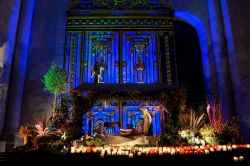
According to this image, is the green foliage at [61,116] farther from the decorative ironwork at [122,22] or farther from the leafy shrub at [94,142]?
the decorative ironwork at [122,22]

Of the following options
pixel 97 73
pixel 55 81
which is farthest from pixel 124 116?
pixel 55 81

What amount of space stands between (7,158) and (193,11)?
13.2 meters

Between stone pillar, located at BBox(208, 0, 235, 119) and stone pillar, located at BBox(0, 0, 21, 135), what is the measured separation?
36.5 feet

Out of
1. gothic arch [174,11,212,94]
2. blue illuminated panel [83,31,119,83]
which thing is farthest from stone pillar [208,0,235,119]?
blue illuminated panel [83,31,119,83]

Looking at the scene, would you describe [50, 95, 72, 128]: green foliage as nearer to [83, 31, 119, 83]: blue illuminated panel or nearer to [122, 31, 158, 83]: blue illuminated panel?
[83, 31, 119, 83]: blue illuminated panel

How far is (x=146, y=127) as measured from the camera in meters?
10.5

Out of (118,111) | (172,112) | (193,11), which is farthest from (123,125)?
(193,11)

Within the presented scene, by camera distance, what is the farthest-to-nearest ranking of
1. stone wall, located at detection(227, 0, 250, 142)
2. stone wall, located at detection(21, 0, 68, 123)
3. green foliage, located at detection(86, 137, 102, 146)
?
stone wall, located at detection(21, 0, 68, 123) → stone wall, located at detection(227, 0, 250, 142) → green foliage, located at detection(86, 137, 102, 146)

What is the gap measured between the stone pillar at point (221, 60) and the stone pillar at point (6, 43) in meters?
11.1

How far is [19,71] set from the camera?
42.5ft

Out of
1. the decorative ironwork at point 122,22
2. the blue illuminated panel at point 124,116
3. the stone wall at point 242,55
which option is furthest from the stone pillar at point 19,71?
the stone wall at point 242,55

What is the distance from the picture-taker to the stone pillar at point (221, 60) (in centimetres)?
1305

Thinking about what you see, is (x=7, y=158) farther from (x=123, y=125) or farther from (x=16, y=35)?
(x=16, y=35)

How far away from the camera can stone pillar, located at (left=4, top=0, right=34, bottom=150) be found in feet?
39.9
